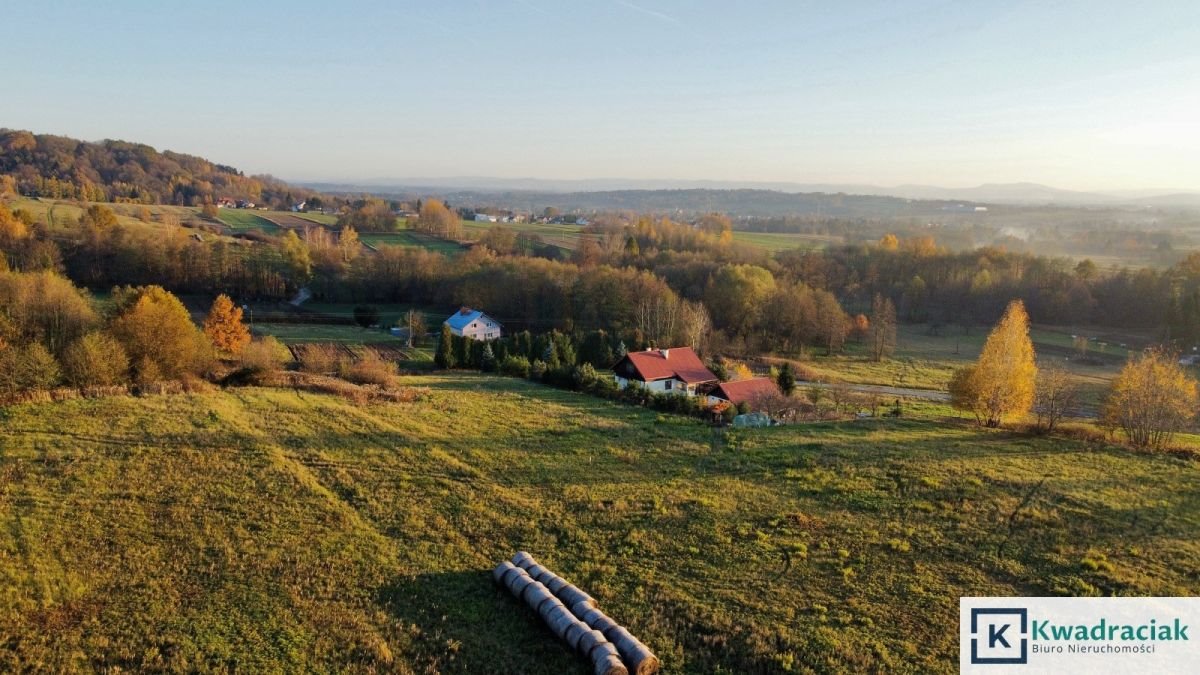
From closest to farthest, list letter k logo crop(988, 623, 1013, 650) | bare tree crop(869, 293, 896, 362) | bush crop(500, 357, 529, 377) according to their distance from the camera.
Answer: letter k logo crop(988, 623, 1013, 650)
bush crop(500, 357, 529, 377)
bare tree crop(869, 293, 896, 362)

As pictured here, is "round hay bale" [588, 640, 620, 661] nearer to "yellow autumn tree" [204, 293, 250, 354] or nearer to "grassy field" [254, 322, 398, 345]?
"yellow autumn tree" [204, 293, 250, 354]

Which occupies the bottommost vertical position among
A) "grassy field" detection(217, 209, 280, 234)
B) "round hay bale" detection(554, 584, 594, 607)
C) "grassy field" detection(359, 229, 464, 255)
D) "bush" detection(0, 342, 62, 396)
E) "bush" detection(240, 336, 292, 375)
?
"bush" detection(240, 336, 292, 375)

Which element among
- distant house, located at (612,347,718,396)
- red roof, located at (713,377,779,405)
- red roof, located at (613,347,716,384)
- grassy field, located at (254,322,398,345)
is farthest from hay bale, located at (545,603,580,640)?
grassy field, located at (254,322,398,345)

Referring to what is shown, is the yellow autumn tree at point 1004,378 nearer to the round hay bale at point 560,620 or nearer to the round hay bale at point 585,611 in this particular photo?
the round hay bale at point 585,611

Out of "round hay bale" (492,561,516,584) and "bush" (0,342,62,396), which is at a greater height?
"bush" (0,342,62,396)

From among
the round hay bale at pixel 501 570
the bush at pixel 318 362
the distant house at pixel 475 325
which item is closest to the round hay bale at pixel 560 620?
the round hay bale at pixel 501 570

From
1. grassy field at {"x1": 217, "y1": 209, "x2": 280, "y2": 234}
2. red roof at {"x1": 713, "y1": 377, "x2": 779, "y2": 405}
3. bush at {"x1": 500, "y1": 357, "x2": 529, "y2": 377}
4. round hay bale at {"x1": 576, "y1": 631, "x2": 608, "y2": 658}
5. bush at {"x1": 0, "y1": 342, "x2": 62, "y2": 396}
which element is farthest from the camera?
grassy field at {"x1": 217, "y1": 209, "x2": 280, "y2": 234}

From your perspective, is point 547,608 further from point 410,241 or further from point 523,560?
point 410,241
